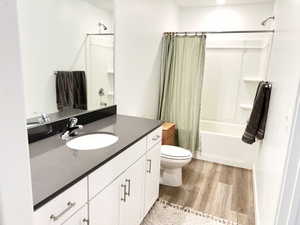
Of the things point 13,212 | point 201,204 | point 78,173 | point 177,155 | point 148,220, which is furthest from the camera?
point 177,155

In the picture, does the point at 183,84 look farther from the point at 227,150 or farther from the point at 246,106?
the point at 246,106

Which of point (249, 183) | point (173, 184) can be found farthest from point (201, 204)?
point (249, 183)

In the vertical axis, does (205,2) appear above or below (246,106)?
above

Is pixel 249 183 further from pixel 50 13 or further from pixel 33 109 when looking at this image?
pixel 50 13

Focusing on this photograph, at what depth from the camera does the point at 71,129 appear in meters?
1.62

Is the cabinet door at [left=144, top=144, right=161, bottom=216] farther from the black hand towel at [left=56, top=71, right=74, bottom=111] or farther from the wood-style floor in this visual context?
the black hand towel at [left=56, top=71, right=74, bottom=111]

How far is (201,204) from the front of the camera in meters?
2.24

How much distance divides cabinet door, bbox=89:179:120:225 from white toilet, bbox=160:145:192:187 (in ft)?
3.55

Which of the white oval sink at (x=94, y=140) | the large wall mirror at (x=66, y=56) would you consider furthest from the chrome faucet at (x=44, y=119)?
the white oval sink at (x=94, y=140)

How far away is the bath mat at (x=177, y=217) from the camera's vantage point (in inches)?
76.9

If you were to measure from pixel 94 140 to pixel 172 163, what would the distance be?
1.07 m

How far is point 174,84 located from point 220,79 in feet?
3.57

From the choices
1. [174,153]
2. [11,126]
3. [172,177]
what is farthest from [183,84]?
[11,126]

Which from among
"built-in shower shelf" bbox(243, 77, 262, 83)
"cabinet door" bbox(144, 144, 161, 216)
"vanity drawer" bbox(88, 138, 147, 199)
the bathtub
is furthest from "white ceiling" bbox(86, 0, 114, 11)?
"built-in shower shelf" bbox(243, 77, 262, 83)
